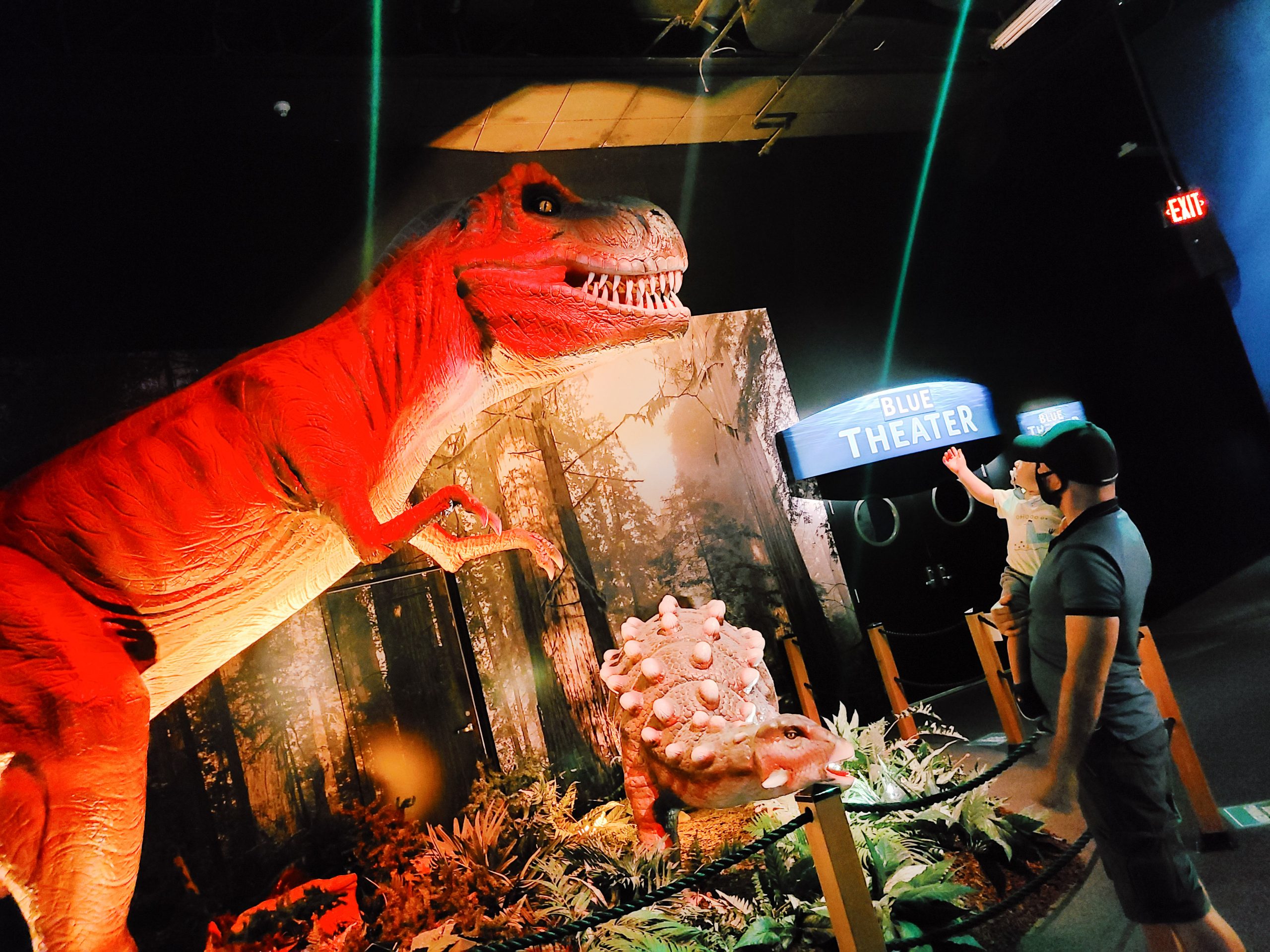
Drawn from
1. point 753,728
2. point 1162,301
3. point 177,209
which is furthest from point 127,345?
point 1162,301

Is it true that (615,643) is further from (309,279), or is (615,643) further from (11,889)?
(11,889)

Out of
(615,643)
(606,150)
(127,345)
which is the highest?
(606,150)

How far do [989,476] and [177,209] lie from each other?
18.3 ft

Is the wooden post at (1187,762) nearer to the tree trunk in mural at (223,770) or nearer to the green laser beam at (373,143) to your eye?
the tree trunk in mural at (223,770)

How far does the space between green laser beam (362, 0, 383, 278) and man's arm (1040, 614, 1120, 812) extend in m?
3.59

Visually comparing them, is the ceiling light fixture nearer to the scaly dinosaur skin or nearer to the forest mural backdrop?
the forest mural backdrop

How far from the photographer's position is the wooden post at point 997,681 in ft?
12.6

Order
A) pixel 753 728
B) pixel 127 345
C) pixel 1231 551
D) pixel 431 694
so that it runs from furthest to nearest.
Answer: pixel 1231 551 < pixel 431 694 < pixel 127 345 < pixel 753 728

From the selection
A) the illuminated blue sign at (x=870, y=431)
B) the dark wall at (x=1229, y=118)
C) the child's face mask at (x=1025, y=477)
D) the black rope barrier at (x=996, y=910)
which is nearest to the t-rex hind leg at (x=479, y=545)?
the black rope barrier at (x=996, y=910)

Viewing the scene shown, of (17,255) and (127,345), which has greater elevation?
(17,255)

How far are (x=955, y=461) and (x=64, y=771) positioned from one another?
4482 mm

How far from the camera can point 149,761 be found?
9.68ft

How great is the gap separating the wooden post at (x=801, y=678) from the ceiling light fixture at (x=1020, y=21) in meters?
4.20

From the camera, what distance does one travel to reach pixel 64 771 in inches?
64.3
